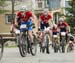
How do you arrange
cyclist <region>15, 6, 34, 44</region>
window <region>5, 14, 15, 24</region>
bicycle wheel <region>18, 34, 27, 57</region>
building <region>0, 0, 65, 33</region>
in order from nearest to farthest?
bicycle wheel <region>18, 34, 27, 57</region>
cyclist <region>15, 6, 34, 44</region>
building <region>0, 0, 65, 33</region>
window <region>5, 14, 15, 24</region>

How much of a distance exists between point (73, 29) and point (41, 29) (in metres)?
33.2

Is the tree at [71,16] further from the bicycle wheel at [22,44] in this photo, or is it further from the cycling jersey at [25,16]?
the bicycle wheel at [22,44]

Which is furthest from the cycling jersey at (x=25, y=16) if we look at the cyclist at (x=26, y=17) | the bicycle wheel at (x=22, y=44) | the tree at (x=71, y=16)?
the tree at (x=71, y=16)

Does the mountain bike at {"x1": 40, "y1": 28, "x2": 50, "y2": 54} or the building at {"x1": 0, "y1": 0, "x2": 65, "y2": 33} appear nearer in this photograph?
the mountain bike at {"x1": 40, "y1": 28, "x2": 50, "y2": 54}

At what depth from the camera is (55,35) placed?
2516 centimetres

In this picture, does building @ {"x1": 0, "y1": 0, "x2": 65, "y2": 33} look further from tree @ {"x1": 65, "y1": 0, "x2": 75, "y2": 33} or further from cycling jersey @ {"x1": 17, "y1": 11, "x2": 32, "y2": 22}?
cycling jersey @ {"x1": 17, "y1": 11, "x2": 32, "y2": 22}

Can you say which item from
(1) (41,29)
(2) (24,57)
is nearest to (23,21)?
(2) (24,57)

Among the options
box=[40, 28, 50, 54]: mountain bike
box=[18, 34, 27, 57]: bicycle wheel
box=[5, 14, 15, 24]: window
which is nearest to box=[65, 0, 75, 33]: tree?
box=[5, 14, 15, 24]: window

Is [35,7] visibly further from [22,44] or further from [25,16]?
[22,44]

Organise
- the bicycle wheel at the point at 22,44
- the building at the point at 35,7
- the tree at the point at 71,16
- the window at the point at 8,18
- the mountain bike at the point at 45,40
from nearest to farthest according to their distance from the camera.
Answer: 1. the bicycle wheel at the point at 22,44
2. the mountain bike at the point at 45,40
3. the tree at the point at 71,16
4. the building at the point at 35,7
5. the window at the point at 8,18

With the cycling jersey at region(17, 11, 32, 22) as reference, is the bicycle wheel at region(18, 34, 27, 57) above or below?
below

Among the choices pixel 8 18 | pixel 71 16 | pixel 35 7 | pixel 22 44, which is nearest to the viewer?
pixel 22 44

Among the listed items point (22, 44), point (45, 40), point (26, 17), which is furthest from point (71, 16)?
point (22, 44)

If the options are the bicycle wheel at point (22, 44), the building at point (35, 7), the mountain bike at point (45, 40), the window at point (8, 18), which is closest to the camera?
the bicycle wheel at point (22, 44)
